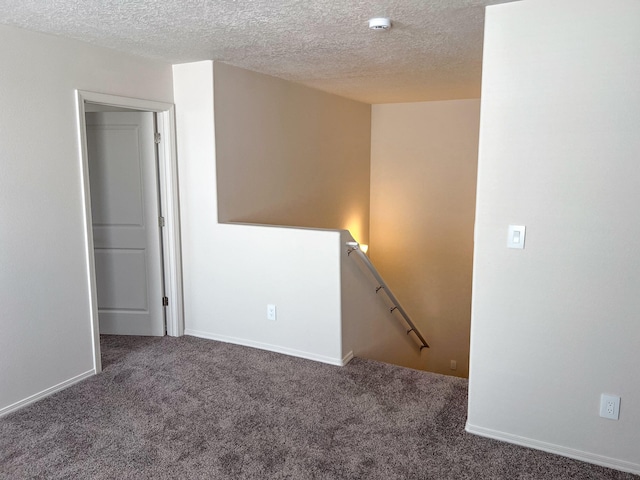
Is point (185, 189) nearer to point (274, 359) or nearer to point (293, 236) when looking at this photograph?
point (293, 236)

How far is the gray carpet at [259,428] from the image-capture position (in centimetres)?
246

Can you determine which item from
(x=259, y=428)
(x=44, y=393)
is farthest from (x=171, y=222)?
(x=259, y=428)

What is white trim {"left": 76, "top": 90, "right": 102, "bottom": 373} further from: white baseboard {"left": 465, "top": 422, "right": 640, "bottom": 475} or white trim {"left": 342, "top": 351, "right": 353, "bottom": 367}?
white baseboard {"left": 465, "top": 422, "right": 640, "bottom": 475}

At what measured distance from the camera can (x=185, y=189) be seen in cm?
412

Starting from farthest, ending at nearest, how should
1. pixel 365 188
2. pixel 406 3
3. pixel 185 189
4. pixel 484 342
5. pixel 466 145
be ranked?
pixel 365 188 < pixel 466 145 < pixel 185 189 < pixel 484 342 < pixel 406 3

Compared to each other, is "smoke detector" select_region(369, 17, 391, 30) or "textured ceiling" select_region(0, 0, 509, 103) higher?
"textured ceiling" select_region(0, 0, 509, 103)

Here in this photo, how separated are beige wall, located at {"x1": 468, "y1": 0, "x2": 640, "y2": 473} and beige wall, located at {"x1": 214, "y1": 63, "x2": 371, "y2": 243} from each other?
220 cm

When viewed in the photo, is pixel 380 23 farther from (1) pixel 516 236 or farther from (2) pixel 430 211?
(2) pixel 430 211

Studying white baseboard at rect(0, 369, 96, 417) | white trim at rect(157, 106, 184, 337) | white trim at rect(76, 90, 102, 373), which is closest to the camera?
white baseboard at rect(0, 369, 96, 417)

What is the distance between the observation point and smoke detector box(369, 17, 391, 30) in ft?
8.96

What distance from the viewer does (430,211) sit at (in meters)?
6.37

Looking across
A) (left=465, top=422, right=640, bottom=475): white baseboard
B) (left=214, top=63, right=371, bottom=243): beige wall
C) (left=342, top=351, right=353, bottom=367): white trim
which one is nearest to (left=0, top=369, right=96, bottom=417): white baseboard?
(left=214, top=63, right=371, bottom=243): beige wall

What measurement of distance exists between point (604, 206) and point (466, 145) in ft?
12.7

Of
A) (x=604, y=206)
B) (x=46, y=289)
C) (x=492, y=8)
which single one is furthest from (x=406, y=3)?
(x=46, y=289)
